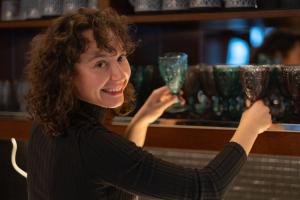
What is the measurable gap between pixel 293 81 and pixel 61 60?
0.62m

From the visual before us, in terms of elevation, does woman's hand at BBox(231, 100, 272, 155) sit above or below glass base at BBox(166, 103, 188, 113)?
above

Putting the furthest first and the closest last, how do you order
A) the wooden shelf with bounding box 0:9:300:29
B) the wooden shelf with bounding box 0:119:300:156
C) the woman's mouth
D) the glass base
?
the glass base, the wooden shelf with bounding box 0:9:300:29, the wooden shelf with bounding box 0:119:300:156, the woman's mouth

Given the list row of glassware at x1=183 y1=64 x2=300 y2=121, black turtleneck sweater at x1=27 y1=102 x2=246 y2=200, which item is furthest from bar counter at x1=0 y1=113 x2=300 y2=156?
black turtleneck sweater at x1=27 y1=102 x2=246 y2=200

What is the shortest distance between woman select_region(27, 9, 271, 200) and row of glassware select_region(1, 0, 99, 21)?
1.85 feet

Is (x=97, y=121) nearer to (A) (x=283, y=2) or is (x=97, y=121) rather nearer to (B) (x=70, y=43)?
(B) (x=70, y=43)

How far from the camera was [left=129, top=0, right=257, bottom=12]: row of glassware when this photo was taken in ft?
5.00

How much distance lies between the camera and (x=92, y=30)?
116 cm

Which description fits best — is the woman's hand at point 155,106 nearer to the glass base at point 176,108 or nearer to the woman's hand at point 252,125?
the glass base at point 176,108

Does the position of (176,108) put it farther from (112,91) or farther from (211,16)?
(112,91)

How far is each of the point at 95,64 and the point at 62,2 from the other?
75cm

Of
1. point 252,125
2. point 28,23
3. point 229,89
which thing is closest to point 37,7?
point 28,23

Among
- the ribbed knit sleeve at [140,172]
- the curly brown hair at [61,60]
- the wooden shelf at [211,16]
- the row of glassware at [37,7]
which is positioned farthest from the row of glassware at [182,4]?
the ribbed knit sleeve at [140,172]

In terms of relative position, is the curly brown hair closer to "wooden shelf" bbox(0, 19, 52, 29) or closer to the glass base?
the glass base

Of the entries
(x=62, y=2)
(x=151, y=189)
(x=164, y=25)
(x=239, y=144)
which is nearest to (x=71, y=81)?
(x=151, y=189)
